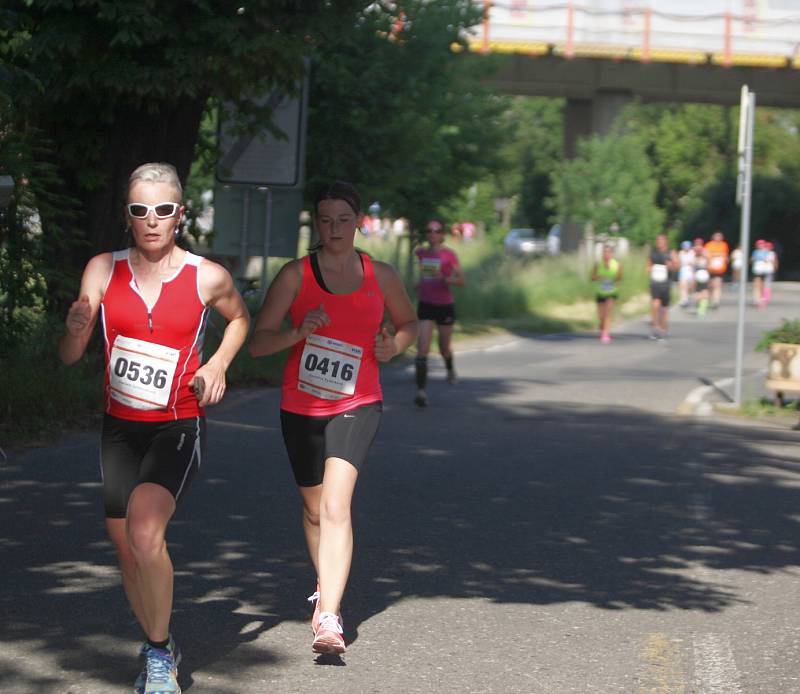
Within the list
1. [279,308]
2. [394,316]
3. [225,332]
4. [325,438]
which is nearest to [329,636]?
[325,438]

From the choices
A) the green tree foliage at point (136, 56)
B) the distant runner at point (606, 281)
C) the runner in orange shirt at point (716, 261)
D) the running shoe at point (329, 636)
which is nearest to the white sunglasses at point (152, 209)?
the running shoe at point (329, 636)

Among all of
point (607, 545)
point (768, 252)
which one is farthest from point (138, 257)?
point (768, 252)

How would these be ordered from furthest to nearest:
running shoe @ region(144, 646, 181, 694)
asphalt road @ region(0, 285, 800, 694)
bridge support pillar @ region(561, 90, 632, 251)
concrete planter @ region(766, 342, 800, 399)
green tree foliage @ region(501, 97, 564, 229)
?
green tree foliage @ region(501, 97, 564, 229), bridge support pillar @ region(561, 90, 632, 251), concrete planter @ region(766, 342, 800, 399), asphalt road @ region(0, 285, 800, 694), running shoe @ region(144, 646, 181, 694)

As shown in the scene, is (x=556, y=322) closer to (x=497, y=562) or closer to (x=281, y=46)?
(x=281, y=46)

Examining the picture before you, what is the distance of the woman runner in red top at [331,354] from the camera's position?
620cm

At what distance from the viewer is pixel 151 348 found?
5484mm

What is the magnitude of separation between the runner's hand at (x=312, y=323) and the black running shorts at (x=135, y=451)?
0.70 metres

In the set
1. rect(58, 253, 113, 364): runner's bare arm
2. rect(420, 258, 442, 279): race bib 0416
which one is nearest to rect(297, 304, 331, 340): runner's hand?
rect(58, 253, 113, 364): runner's bare arm

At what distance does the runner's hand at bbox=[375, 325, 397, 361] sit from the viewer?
6285 millimetres

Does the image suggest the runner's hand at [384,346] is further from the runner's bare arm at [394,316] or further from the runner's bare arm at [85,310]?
the runner's bare arm at [85,310]

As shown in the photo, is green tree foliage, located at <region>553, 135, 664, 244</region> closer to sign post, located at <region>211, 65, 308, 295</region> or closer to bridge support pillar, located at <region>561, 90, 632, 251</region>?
bridge support pillar, located at <region>561, 90, 632, 251</region>

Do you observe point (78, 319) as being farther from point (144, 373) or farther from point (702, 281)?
point (702, 281)

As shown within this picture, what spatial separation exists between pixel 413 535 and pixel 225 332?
3.43 meters

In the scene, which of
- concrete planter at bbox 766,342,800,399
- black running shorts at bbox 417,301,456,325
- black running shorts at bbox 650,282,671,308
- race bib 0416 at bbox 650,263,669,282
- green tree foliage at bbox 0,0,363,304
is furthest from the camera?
race bib 0416 at bbox 650,263,669,282
